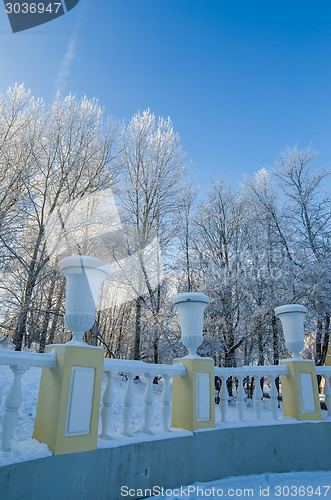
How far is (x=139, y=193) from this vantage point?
11.0m

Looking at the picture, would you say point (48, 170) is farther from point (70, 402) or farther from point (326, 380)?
point (326, 380)

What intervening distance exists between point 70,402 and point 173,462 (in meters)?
1.05

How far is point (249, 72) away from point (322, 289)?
651 centimetres

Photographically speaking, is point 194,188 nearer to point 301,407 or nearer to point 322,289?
point 322,289

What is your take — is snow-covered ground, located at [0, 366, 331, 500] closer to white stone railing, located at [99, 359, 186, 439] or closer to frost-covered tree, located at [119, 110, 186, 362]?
white stone railing, located at [99, 359, 186, 439]

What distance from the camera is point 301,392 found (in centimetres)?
310

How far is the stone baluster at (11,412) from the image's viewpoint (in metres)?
1.55

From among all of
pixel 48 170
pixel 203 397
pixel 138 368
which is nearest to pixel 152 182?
pixel 48 170

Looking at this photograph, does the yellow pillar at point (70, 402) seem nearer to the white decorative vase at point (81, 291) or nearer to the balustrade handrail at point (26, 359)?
the balustrade handrail at point (26, 359)

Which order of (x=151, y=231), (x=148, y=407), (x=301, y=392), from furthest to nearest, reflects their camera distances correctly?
(x=151, y=231), (x=301, y=392), (x=148, y=407)

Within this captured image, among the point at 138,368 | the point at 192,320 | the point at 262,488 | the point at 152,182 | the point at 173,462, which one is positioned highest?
the point at 152,182

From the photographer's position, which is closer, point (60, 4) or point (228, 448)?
point (228, 448)

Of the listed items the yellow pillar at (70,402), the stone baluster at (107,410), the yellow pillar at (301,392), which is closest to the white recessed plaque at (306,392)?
the yellow pillar at (301,392)

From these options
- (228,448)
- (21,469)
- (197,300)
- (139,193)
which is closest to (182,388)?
(228,448)
